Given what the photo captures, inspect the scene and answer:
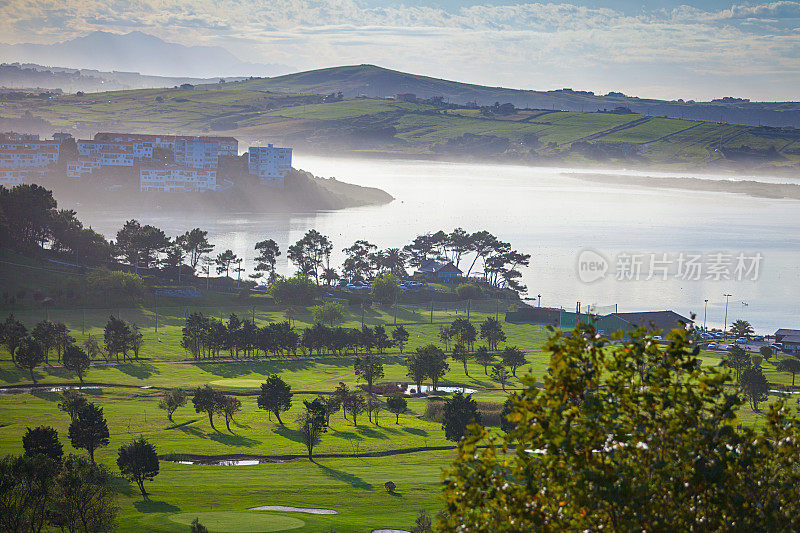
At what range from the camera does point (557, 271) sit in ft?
231

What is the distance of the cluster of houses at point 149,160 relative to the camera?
10662cm

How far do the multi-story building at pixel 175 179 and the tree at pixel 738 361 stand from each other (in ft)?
267

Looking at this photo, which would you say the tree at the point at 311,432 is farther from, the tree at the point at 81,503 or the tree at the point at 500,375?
the tree at the point at 500,375

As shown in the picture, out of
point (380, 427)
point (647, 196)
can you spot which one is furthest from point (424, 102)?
point (380, 427)

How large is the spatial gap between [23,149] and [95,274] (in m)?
66.4

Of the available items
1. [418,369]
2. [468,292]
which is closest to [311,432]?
[418,369]

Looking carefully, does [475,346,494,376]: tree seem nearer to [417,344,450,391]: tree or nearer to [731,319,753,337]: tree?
[417,344,450,391]: tree

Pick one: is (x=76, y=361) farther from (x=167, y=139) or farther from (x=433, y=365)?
(x=167, y=139)

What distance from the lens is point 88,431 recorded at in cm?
2378

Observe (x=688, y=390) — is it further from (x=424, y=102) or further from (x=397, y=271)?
(x=424, y=102)

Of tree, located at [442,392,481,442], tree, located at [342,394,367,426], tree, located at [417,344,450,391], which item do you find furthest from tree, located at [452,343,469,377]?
tree, located at [442,392,481,442]

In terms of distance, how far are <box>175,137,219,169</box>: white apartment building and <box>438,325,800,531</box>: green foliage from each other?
108m

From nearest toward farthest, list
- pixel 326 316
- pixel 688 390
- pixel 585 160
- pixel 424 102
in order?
pixel 688 390 < pixel 326 316 < pixel 585 160 < pixel 424 102

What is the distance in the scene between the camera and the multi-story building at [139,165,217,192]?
106500 mm
